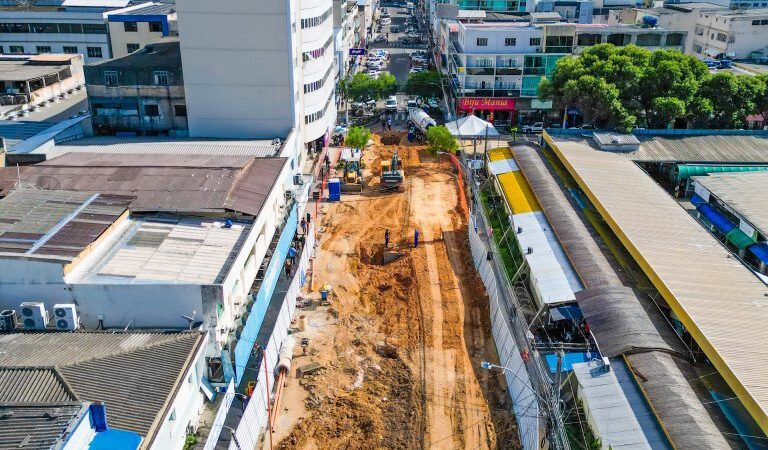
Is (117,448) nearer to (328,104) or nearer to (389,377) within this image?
(389,377)

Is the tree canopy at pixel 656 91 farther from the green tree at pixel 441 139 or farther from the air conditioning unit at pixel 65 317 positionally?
the air conditioning unit at pixel 65 317

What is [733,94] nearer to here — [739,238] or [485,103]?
[739,238]

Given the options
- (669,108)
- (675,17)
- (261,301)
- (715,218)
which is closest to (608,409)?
(261,301)

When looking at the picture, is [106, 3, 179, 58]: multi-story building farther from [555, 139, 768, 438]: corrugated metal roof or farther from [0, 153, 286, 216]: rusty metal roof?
[555, 139, 768, 438]: corrugated metal roof

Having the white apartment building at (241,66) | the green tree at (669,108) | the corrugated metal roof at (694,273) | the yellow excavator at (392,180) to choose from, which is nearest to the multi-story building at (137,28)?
the white apartment building at (241,66)

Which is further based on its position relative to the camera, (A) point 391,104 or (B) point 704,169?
(A) point 391,104

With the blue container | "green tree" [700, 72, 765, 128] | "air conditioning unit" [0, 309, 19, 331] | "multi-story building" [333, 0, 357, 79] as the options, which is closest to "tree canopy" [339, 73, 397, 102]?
"multi-story building" [333, 0, 357, 79]
